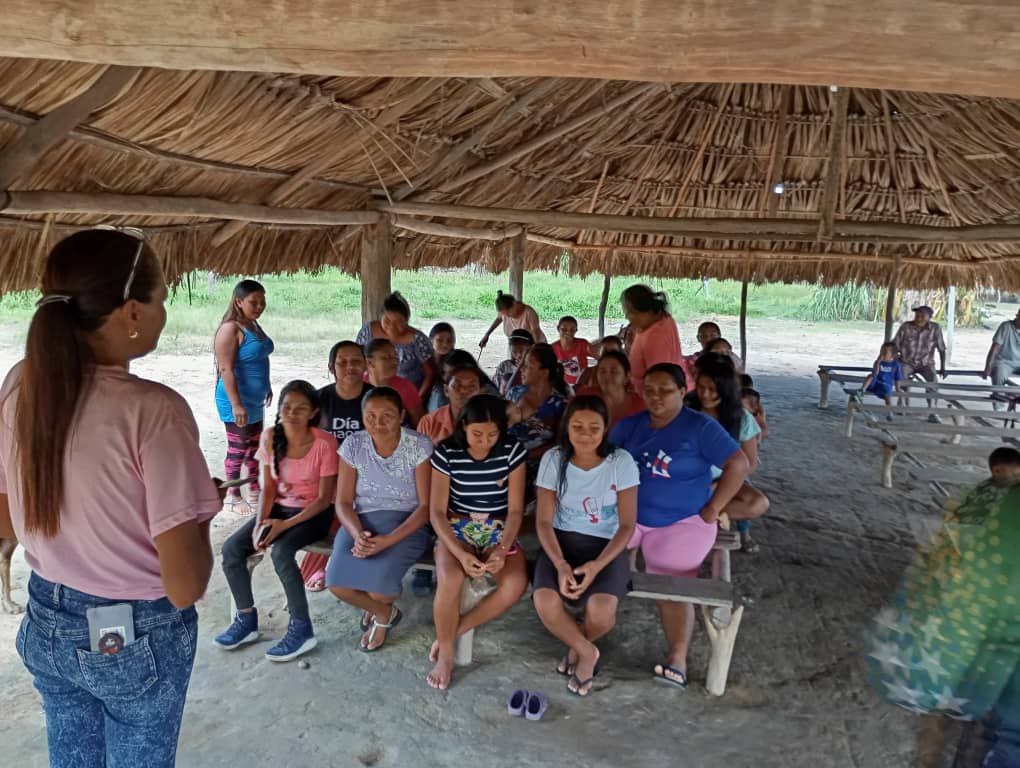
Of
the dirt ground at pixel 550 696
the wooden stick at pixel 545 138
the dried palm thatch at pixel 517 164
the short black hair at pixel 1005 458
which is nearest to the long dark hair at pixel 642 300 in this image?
the dirt ground at pixel 550 696

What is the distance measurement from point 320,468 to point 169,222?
2.61m

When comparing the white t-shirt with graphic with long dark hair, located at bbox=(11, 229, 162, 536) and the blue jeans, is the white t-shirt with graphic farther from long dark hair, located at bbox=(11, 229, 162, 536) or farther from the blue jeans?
long dark hair, located at bbox=(11, 229, 162, 536)

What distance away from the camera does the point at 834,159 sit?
6211 mm

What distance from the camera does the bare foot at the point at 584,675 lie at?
312 cm

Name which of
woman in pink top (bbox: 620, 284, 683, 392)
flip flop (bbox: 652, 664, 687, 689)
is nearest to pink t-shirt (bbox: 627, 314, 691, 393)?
woman in pink top (bbox: 620, 284, 683, 392)

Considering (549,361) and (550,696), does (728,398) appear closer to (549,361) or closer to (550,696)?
(549,361)

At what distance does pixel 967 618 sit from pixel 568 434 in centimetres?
169

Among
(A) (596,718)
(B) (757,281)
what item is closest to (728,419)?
(A) (596,718)

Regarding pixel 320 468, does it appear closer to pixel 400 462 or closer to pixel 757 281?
pixel 400 462

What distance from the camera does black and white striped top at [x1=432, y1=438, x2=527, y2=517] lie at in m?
3.36

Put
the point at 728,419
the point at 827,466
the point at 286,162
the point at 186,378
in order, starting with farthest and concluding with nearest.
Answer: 1. the point at 186,378
2. the point at 827,466
3. the point at 286,162
4. the point at 728,419

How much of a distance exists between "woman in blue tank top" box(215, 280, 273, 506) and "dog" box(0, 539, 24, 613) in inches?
59.7

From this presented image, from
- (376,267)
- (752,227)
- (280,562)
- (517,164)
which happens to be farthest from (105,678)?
(752,227)

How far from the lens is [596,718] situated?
9.71ft
